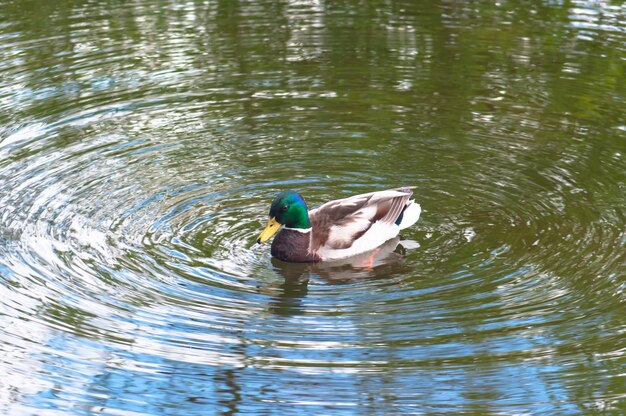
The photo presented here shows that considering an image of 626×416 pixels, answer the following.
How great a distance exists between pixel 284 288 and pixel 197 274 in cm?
72

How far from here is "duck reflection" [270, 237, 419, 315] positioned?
9281mm

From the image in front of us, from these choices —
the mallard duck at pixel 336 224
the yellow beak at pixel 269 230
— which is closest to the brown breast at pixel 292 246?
the mallard duck at pixel 336 224

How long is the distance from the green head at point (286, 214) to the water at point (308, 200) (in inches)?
12.5

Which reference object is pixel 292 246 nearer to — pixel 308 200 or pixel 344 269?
pixel 344 269

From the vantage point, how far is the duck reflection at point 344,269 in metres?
9.28

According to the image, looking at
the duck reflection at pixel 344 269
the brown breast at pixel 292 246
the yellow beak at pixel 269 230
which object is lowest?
the duck reflection at pixel 344 269

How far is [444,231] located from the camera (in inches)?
398

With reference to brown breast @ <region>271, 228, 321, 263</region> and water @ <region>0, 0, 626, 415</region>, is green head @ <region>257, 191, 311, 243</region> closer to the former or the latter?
brown breast @ <region>271, 228, 321, 263</region>

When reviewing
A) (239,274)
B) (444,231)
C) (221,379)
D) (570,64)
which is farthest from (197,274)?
(570,64)

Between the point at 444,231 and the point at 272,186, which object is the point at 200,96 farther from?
the point at 444,231

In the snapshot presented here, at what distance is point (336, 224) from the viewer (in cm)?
1002

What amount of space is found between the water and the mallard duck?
210 mm

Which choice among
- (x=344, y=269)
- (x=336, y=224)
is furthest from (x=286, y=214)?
(x=344, y=269)

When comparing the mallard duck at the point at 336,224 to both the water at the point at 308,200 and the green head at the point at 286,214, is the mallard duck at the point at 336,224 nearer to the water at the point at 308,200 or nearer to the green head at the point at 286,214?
the green head at the point at 286,214
